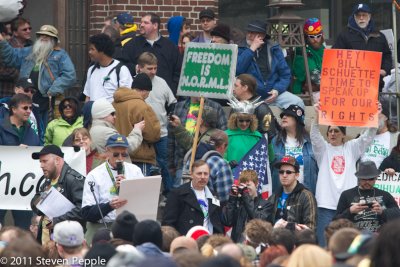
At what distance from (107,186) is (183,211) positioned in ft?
2.94

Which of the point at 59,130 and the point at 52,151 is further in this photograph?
the point at 59,130

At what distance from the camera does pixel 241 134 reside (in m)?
15.9

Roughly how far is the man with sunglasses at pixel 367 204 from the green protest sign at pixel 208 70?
1754 mm

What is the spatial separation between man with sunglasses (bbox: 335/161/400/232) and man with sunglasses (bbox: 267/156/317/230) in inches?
12.7

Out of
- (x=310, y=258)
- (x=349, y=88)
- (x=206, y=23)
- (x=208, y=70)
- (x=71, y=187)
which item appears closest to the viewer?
(x=310, y=258)

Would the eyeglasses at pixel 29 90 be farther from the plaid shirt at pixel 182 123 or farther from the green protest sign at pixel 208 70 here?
the green protest sign at pixel 208 70

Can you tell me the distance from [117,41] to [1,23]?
141cm

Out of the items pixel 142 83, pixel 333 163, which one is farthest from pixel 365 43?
pixel 142 83

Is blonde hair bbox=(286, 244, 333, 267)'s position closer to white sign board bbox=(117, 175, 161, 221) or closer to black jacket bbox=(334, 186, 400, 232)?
white sign board bbox=(117, 175, 161, 221)

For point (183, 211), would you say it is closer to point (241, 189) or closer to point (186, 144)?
point (241, 189)

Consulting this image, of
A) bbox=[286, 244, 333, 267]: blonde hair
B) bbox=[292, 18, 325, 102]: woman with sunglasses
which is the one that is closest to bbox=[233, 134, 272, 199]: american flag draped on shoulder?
bbox=[292, 18, 325, 102]: woman with sunglasses

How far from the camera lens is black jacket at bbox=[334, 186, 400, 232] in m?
14.3

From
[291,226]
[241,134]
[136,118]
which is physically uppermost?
[136,118]

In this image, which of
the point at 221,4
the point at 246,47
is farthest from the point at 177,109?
the point at 221,4
